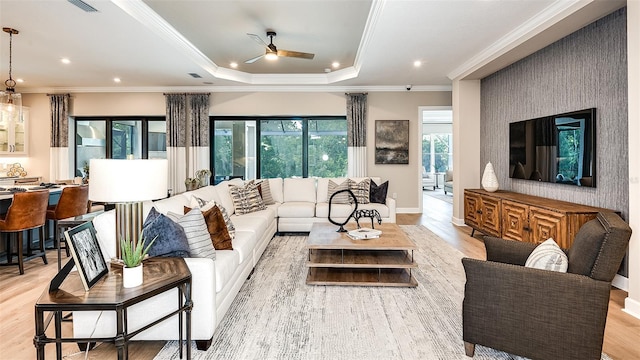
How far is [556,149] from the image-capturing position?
409 centimetres

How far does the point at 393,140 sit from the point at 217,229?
17.6 ft

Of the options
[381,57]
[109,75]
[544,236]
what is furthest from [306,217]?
[109,75]

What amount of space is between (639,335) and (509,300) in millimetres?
1304

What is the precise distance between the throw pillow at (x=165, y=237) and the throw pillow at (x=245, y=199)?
242 cm

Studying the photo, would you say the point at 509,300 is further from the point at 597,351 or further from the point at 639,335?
the point at 639,335

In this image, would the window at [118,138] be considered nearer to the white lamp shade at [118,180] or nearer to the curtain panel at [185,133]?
the curtain panel at [185,133]

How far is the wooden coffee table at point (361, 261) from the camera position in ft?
10.5

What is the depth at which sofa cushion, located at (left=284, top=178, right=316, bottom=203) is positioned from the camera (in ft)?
19.2

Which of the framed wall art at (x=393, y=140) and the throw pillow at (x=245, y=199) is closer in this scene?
the throw pillow at (x=245, y=199)

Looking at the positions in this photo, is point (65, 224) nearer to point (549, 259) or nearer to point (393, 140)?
point (549, 259)

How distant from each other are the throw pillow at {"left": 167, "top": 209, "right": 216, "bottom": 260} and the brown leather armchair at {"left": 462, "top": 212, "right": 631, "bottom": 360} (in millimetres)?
1724

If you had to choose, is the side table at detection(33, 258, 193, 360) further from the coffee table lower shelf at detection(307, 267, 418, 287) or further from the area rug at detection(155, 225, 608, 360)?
the coffee table lower shelf at detection(307, 267, 418, 287)

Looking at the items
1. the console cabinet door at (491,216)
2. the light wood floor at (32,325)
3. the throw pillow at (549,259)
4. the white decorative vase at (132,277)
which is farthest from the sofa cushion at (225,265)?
the console cabinet door at (491,216)

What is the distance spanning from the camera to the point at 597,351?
1.75m
